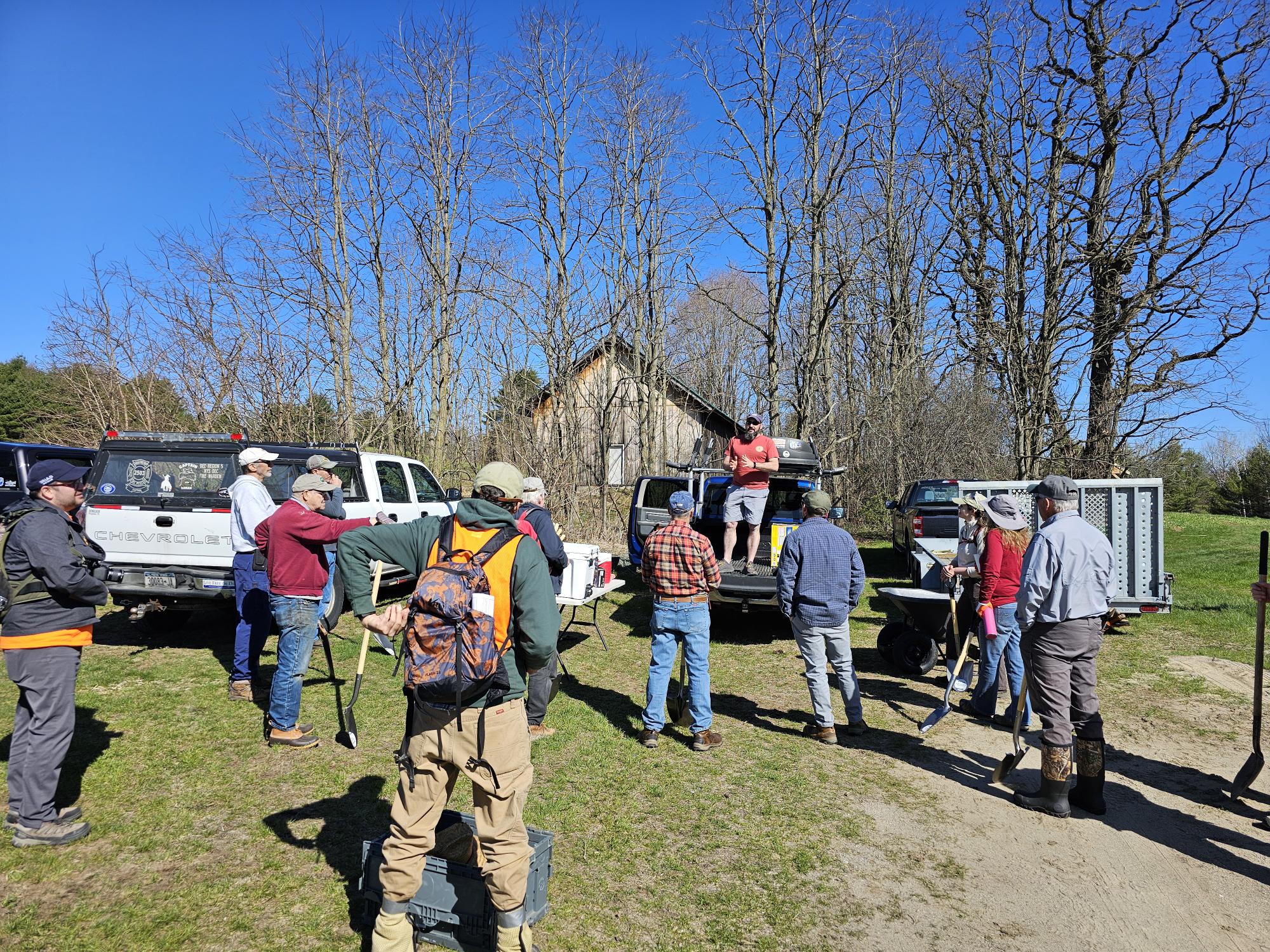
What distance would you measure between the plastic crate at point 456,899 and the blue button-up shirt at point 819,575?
125 inches

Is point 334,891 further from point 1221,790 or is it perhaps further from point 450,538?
point 1221,790

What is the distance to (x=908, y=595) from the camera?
7590mm

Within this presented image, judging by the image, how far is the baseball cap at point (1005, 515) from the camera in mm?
6352

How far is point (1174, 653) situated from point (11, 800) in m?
10.9

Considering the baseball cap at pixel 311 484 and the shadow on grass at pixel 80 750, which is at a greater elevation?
the baseball cap at pixel 311 484

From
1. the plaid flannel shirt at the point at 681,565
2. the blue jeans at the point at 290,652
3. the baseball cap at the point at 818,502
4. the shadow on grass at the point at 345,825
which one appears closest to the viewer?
the shadow on grass at the point at 345,825

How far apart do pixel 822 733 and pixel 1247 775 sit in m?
2.72

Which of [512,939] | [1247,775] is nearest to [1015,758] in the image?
[1247,775]

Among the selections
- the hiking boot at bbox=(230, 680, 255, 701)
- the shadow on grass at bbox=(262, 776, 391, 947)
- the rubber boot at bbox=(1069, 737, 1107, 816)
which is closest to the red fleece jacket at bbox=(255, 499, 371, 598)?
the shadow on grass at bbox=(262, 776, 391, 947)

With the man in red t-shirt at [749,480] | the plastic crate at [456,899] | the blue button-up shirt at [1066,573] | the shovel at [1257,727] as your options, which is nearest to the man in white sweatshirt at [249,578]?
the plastic crate at [456,899]

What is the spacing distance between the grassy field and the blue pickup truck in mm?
1272

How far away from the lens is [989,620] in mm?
6492

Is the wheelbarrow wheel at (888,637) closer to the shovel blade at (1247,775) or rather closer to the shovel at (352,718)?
the shovel blade at (1247,775)

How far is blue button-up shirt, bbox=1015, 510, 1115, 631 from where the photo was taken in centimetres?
473
